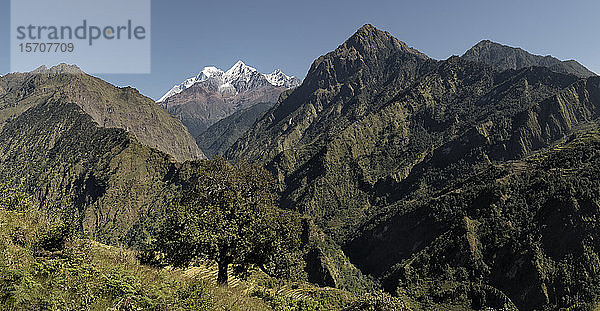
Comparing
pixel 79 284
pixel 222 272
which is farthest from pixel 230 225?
pixel 79 284

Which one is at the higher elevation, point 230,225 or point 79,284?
point 230,225

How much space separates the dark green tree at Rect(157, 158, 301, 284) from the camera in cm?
1950

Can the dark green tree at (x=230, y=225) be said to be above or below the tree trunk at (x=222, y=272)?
above

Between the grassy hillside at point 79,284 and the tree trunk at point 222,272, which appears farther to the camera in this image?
the tree trunk at point 222,272

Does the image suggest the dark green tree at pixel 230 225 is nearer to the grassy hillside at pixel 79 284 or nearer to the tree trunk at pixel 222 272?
the tree trunk at pixel 222 272

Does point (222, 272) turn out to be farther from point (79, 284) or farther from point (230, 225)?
point (79, 284)

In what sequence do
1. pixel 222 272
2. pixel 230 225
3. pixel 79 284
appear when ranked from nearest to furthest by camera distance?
pixel 79 284, pixel 230 225, pixel 222 272

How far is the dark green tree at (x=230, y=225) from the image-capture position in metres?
19.5

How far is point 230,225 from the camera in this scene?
65.8ft

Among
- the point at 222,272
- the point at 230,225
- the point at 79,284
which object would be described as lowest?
the point at 222,272

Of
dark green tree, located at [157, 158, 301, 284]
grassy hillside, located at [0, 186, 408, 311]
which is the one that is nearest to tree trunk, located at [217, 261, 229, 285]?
dark green tree, located at [157, 158, 301, 284]

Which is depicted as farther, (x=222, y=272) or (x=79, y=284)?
(x=222, y=272)

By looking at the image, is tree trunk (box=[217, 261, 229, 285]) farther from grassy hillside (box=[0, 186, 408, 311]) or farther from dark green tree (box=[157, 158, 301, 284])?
grassy hillside (box=[0, 186, 408, 311])

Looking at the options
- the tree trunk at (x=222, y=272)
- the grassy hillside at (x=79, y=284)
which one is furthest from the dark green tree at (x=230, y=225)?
the grassy hillside at (x=79, y=284)
